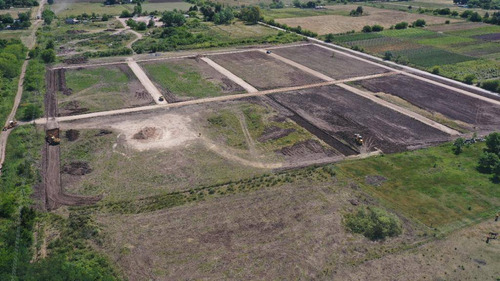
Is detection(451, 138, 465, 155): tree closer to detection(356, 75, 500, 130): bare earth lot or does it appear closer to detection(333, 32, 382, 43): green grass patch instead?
detection(356, 75, 500, 130): bare earth lot

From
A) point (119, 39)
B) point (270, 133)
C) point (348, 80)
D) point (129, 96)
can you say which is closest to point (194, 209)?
point (270, 133)

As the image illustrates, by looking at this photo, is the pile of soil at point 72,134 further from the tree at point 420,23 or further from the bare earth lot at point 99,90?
the tree at point 420,23

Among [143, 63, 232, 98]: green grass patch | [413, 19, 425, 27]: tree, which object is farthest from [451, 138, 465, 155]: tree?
[413, 19, 425, 27]: tree

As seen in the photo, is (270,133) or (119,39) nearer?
(270,133)

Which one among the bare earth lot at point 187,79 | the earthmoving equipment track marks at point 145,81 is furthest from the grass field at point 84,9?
the bare earth lot at point 187,79

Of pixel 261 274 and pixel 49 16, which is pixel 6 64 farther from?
pixel 261 274

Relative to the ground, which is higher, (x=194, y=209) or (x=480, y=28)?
(x=480, y=28)

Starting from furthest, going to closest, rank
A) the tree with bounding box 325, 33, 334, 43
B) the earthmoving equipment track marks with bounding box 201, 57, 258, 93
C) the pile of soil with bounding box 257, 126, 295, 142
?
the tree with bounding box 325, 33, 334, 43 → the earthmoving equipment track marks with bounding box 201, 57, 258, 93 → the pile of soil with bounding box 257, 126, 295, 142
